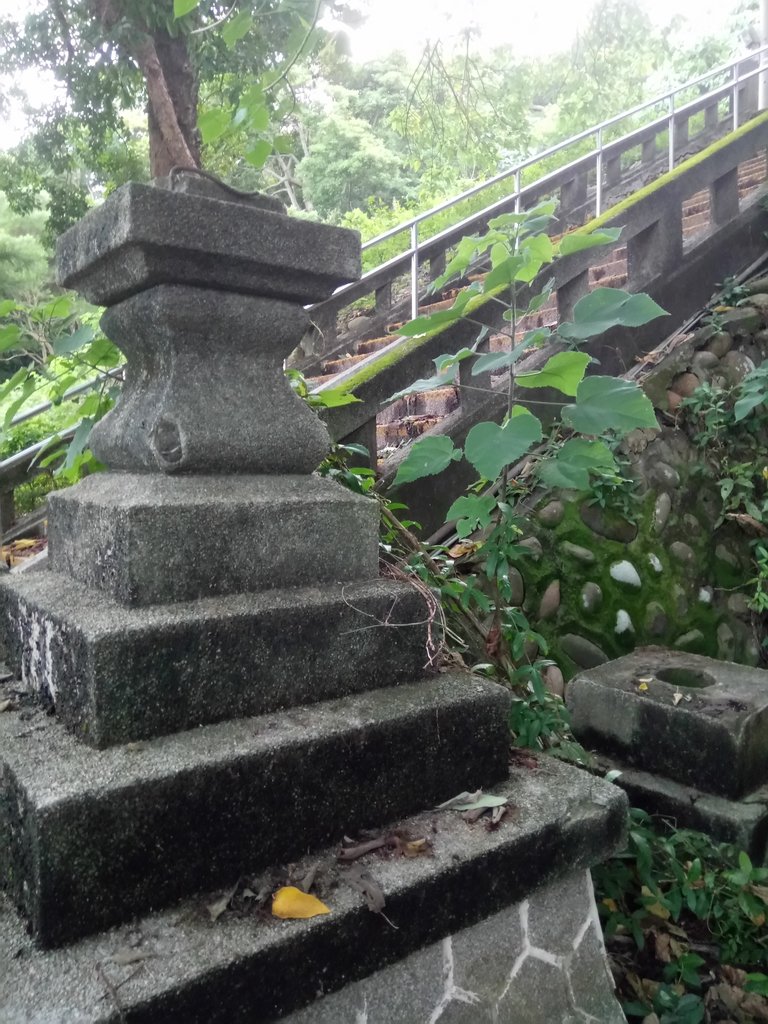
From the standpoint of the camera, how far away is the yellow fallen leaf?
45.4 inches

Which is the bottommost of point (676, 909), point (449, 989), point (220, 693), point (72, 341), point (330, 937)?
point (676, 909)

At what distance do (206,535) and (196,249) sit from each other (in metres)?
0.57

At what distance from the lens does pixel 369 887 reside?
4.00 feet

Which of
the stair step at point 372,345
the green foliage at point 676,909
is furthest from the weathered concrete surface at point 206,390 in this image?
the stair step at point 372,345

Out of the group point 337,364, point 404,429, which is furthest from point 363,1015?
point 337,364

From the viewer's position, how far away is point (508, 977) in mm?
1407

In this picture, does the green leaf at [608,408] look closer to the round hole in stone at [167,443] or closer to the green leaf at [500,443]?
the green leaf at [500,443]

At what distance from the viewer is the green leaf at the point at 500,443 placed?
155cm

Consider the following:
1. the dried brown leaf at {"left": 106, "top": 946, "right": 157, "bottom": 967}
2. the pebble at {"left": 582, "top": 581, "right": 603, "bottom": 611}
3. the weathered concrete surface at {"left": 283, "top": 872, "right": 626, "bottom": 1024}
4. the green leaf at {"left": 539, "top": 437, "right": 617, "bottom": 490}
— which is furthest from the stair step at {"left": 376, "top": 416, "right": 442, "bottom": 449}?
the dried brown leaf at {"left": 106, "top": 946, "right": 157, "bottom": 967}

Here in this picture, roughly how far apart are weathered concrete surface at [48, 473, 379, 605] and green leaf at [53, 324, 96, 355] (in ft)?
1.06

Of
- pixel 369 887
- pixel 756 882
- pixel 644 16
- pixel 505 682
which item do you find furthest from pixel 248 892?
pixel 644 16

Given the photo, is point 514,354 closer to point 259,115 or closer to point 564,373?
point 564,373

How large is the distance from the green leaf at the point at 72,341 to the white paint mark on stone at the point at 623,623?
2.27 metres

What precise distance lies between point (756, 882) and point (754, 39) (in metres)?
16.2
